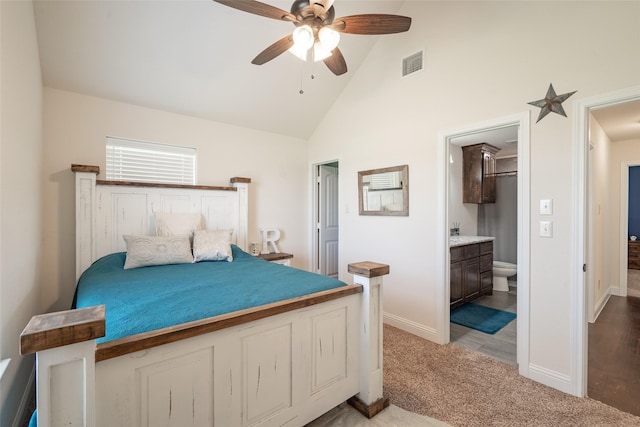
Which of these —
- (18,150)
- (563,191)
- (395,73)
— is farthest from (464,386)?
(18,150)

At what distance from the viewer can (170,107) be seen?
3.17m

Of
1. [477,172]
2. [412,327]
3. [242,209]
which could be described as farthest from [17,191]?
[477,172]

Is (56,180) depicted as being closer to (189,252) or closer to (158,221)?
(158,221)

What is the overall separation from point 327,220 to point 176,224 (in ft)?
7.57

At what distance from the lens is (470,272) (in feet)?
12.1

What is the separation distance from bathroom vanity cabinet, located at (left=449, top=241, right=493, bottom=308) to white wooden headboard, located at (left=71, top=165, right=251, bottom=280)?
8.54 feet

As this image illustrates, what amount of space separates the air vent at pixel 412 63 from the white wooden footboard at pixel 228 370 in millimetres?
2274

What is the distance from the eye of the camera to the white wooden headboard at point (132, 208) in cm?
264

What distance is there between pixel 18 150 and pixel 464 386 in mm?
3222

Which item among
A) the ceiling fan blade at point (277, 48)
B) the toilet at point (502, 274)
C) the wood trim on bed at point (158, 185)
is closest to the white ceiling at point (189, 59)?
the ceiling fan blade at point (277, 48)

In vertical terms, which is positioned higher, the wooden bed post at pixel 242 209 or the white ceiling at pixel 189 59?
the white ceiling at pixel 189 59

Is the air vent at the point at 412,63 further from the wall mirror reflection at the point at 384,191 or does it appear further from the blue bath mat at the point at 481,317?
the blue bath mat at the point at 481,317

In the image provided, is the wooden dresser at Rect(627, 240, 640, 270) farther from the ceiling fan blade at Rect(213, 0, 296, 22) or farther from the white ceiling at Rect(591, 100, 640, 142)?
the ceiling fan blade at Rect(213, 0, 296, 22)

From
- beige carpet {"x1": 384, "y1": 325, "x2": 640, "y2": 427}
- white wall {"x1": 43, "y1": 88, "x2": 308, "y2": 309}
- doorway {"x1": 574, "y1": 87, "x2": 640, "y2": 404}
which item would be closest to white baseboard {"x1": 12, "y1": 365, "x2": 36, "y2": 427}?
white wall {"x1": 43, "y1": 88, "x2": 308, "y2": 309}
